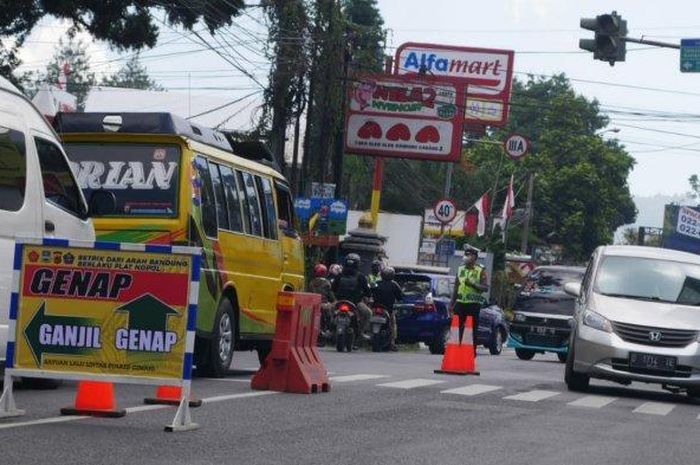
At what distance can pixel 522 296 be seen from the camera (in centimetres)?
3234

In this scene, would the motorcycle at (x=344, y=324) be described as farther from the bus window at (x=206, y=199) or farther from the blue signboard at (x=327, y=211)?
the bus window at (x=206, y=199)

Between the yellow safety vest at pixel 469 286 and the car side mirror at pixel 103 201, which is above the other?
the car side mirror at pixel 103 201

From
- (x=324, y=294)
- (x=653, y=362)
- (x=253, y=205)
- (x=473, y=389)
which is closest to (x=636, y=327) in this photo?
(x=653, y=362)

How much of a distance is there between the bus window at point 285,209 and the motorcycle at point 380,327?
10133 mm

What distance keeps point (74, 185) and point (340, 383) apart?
4130 millimetres

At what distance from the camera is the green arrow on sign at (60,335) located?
10797 mm

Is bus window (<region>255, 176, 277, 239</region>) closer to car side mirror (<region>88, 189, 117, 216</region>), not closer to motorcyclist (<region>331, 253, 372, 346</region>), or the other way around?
car side mirror (<region>88, 189, 117, 216</region>)

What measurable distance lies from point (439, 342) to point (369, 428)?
20311 mm

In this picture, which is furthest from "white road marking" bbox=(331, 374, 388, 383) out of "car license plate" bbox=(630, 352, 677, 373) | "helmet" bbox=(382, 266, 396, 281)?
"helmet" bbox=(382, 266, 396, 281)

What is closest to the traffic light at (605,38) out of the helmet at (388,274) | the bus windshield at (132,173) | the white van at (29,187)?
the helmet at (388,274)

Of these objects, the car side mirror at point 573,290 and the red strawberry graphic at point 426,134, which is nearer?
the car side mirror at point 573,290

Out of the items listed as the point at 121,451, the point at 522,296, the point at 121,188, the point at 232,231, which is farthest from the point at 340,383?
the point at 522,296

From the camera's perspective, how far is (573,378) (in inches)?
742

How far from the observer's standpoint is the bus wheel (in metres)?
16.4
